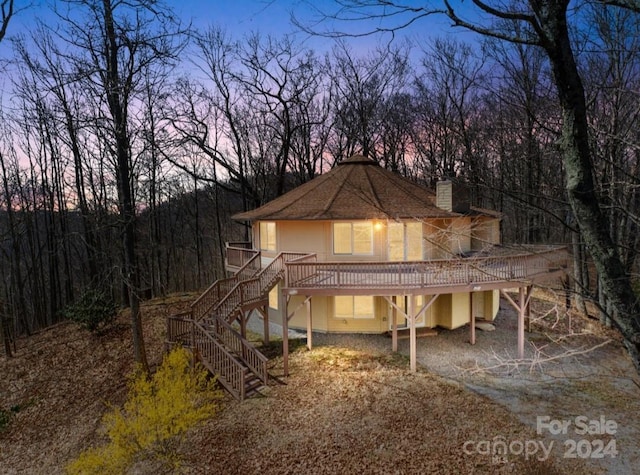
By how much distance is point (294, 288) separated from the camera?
14.1 meters

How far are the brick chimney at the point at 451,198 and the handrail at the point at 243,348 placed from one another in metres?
10.5

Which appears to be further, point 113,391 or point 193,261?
point 193,261

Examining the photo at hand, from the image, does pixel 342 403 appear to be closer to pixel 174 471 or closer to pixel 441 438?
pixel 441 438

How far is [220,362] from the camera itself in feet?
40.7

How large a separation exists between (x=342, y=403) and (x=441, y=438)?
10.0 feet

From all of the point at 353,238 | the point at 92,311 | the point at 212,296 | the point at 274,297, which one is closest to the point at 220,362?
the point at 212,296

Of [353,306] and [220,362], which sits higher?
[353,306]

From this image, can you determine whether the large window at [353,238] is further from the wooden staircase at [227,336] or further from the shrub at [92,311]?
the shrub at [92,311]

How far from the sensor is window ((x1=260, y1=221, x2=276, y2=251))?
1859 centimetres

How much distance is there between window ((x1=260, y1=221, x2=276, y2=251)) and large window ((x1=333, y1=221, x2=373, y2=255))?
10.9ft

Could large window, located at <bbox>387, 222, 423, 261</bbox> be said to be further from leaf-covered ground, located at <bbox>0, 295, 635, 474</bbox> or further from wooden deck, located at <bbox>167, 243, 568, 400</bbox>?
leaf-covered ground, located at <bbox>0, 295, 635, 474</bbox>

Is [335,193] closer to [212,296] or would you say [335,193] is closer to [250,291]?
[250,291]

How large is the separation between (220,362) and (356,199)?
958cm

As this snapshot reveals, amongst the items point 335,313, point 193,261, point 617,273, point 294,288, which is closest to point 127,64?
point 294,288
